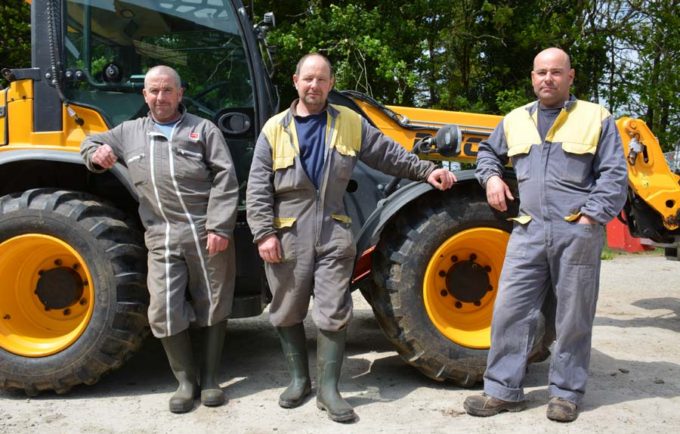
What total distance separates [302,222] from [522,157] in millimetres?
1176

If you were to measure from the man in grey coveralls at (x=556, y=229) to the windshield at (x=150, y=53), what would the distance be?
1654mm

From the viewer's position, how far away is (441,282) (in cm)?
390

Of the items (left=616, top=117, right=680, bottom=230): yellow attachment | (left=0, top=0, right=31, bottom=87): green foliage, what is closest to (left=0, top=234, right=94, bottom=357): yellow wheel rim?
(left=616, top=117, right=680, bottom=230): yellow attachment

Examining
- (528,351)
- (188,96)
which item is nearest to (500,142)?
(528,351)

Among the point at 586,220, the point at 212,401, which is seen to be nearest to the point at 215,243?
the point at 212,401

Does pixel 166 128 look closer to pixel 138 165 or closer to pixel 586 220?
pixel 138 165

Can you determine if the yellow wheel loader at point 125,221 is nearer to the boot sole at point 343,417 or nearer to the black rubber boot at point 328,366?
the black rubber boot at point 328,366

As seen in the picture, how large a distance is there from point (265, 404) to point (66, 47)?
227cm

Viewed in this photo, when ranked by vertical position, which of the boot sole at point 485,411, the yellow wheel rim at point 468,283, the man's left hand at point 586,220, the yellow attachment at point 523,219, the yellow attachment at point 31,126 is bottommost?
the boot sole at point 485,411

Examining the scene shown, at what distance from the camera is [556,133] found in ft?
11.1

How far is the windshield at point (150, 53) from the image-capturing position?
3812 millimetres

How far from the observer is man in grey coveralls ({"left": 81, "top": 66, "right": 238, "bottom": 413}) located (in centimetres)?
349

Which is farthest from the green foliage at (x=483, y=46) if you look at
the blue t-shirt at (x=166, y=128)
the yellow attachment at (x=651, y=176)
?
the blue t-shirt at (x=166, y=128)

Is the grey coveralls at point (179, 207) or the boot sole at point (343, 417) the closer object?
the boot sole at point (343, 417)
